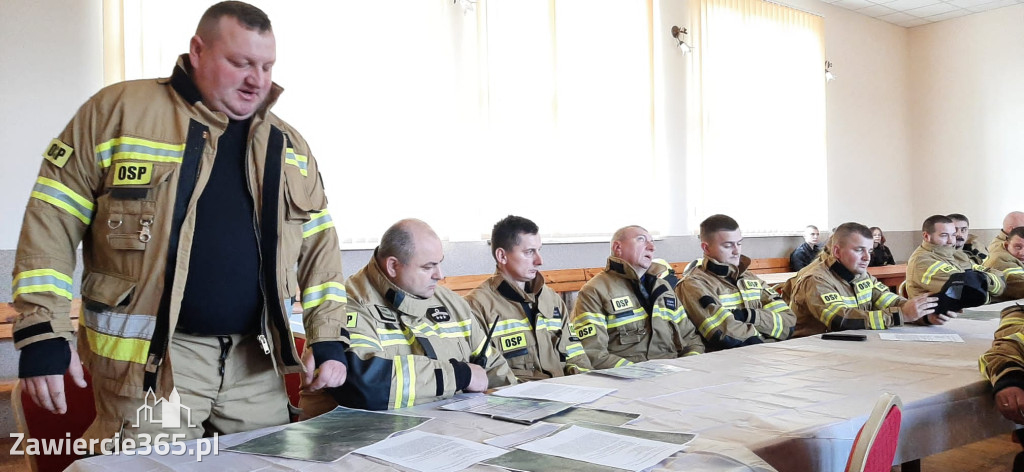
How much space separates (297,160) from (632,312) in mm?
2072

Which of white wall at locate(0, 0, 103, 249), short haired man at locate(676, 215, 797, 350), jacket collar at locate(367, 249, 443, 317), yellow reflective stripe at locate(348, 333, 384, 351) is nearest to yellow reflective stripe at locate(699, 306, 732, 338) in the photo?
short haired man at locate(676, 215, 797, 350)

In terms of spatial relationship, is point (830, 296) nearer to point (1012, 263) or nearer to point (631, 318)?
point (631, 318)

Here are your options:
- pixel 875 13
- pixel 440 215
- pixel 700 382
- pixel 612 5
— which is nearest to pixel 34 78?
pixel 440 215

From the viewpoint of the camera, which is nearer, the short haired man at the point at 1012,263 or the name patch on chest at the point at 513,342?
the name patch on chest at the point at 513,342

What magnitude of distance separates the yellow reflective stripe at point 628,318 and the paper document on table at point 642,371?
103cm

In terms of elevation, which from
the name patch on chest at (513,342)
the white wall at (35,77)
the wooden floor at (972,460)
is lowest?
the wooden floor at (972,460)

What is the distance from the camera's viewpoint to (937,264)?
469 centimetres

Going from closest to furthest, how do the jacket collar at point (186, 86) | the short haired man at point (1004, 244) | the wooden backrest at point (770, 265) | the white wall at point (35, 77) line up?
1. the jacket collar at point (186, 86)
2. the white wall at point (35, 77)
3. the short haired man at point (1004, 244)
4. the wooden backrest at point (770, 265)

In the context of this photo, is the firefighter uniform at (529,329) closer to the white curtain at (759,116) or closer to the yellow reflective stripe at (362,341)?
the yellow reflective stripe at (362,341)

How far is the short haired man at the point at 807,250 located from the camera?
311 inches

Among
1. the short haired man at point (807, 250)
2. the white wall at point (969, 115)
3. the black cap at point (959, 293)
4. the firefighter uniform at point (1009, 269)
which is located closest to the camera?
the black cap at point (959, 293)

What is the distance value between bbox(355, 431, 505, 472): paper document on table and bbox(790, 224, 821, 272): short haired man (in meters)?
7.20

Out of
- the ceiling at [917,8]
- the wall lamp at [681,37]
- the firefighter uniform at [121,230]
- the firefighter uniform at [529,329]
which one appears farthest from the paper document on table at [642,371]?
the ceiling at [917,8]

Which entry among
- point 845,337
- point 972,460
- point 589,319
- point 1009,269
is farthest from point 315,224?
point 1009,269
